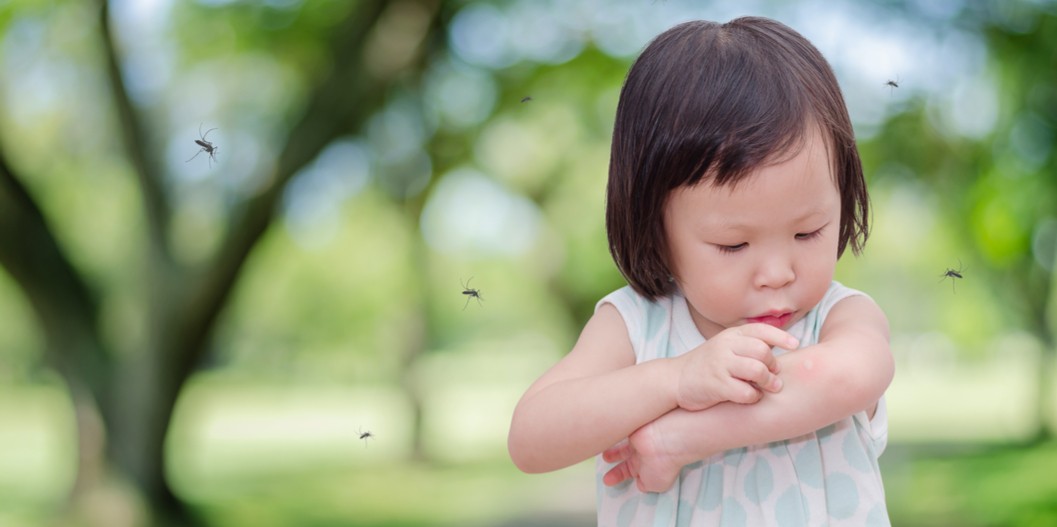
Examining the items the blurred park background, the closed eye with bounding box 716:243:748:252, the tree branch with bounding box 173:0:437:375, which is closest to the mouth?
the closed eye with bounding box 716:243:748:252

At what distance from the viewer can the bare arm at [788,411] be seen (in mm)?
1455

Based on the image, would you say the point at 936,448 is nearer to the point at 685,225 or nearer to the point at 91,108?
the point at 91,108

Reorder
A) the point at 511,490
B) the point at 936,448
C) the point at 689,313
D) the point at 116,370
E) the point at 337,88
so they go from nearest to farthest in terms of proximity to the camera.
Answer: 1. the point at 689,313
2. the point at 337,88
3. the point at 116,370
4. the point at 511,490
5. the point at 936,448

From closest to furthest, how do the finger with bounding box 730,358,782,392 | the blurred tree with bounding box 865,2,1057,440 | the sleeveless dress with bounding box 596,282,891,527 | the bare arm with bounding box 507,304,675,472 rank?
the finger with bounding box 730,358,782,392, the bare arm with bounding box 507,304,675,472, the sleeveless dress with bounding box 596,282,891,527, the blurred tree with bounding box 865,2,1057,440

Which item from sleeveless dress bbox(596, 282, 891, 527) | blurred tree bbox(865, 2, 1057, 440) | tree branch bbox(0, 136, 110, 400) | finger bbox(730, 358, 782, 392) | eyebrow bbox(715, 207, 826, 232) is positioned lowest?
sleeveless dress bbox(596, 282, 891, 527)

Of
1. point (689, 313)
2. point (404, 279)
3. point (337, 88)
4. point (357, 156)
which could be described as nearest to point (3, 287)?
point (404, 279)

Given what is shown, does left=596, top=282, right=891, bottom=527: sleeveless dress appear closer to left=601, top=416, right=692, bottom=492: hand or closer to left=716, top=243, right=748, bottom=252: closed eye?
left=601, top=416, right=692, bottom=492: hand

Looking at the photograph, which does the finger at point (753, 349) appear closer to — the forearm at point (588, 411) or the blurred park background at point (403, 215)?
the forearm at point (588, 411)

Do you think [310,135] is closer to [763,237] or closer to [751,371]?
[763,237]

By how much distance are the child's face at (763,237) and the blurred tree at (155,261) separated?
21.9ft

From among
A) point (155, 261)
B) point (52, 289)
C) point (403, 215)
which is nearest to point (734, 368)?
point (155, 261)

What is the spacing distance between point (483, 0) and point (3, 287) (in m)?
17.3

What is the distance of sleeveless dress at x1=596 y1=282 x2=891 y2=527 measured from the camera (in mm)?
1637

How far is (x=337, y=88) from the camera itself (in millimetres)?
8094
